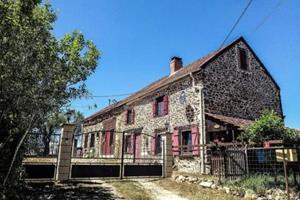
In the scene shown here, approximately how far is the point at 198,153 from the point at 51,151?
735cm

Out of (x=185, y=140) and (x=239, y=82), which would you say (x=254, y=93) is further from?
(x=185, y=140)

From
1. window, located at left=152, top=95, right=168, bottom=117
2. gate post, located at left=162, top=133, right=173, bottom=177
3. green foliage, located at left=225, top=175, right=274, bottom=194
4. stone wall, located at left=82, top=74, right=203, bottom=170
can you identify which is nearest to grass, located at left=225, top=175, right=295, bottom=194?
green foliage, located at left=225, top=175, right=274, bottom=194

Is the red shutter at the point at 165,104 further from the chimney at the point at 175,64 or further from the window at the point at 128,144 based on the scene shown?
the window at the point at 128,144

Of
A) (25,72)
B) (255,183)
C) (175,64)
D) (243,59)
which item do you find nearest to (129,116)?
(175,64)

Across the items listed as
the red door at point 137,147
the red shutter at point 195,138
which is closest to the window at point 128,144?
the red door at point 137,147

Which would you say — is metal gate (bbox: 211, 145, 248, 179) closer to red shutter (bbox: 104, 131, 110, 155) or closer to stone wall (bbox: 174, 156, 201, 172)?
stone wall (bbox: 174, 156, 201, 172)

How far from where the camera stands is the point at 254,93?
17781 mm

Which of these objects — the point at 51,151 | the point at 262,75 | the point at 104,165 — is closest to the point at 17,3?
the point at 51,151

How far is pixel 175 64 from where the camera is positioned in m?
21.8

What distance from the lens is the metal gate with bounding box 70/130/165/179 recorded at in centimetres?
1104

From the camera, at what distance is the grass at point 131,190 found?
8.44 meters

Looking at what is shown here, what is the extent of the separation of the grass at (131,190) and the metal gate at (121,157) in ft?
2.88

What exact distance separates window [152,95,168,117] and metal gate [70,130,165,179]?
5.17 feet

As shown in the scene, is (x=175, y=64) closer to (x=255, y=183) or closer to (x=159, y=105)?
(x=159, y=105)
